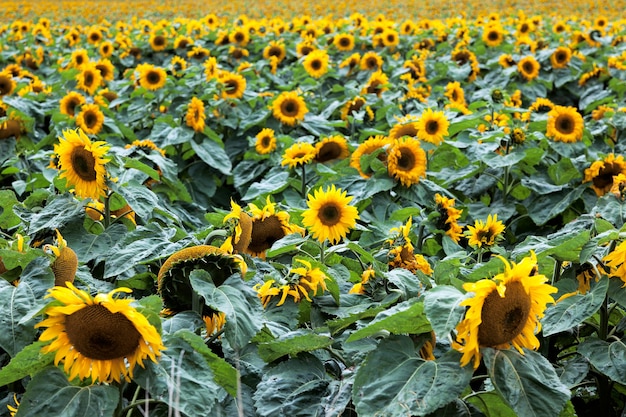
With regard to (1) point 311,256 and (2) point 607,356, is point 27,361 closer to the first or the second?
(1) point 311,256

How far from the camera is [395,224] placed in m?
3.67

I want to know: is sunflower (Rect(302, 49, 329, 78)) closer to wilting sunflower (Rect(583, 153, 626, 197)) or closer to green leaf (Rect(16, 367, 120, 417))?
wilting sunflower (Rect(583, 153, 626, 197))

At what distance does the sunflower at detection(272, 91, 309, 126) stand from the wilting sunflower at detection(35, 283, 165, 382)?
12.8 feet

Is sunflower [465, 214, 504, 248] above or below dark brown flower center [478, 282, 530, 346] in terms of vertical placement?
below

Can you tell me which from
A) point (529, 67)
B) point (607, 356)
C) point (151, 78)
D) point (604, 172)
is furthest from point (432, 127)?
point (529, 67)

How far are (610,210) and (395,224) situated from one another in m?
0.88

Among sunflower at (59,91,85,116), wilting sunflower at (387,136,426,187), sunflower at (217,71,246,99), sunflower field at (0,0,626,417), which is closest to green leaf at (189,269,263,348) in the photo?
sunflower field at (0,0,626,417)

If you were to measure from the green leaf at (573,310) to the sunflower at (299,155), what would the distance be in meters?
2.12

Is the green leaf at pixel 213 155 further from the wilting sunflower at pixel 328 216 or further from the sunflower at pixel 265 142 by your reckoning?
the wilting sunflower at pixel 328 216

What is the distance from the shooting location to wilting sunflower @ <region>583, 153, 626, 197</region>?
13.1ft

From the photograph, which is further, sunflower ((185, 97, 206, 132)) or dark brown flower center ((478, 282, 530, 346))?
sunflower ((185, 97, 206, 132))

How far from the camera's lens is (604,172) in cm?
406

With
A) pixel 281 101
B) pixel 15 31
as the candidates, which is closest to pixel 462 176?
pixel 281 101

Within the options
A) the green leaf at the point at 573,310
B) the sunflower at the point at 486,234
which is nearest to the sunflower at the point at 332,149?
the sunflower at the point at 486,234
